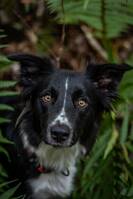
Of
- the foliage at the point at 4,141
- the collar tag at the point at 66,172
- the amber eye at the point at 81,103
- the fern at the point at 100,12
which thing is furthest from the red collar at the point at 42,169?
the fern at the point at 100,12

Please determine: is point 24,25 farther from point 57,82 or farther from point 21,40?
point 57,82

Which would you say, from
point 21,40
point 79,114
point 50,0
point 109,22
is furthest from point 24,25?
point 79,114

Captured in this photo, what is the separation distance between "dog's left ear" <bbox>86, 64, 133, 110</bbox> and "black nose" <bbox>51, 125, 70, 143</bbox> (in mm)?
922

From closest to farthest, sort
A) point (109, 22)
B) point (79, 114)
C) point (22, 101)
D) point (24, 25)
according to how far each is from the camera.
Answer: point (79, 114) → point (22, 101) → point (109, 22) → point (24, 25)

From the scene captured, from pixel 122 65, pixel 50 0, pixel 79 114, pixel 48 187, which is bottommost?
pixel 48 187

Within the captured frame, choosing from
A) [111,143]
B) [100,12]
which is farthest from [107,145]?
[100,12]

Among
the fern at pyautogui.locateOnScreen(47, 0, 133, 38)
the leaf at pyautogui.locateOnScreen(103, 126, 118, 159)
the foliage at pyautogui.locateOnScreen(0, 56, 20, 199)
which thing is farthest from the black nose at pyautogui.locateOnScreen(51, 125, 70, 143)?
the fern at pyautogui.locateOnScreen(47, 0, 133, 38)

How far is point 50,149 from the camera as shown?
7125 mm

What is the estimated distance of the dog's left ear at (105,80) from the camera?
7.05 meters

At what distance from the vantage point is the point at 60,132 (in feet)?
20.9

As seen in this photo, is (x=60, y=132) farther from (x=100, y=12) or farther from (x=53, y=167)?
(x=100, y=12)

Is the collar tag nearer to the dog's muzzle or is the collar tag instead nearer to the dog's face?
the dog's face

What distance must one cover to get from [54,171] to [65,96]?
991 millimetres

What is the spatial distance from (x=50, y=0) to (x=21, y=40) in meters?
4.04
